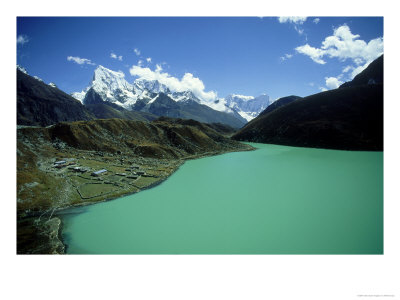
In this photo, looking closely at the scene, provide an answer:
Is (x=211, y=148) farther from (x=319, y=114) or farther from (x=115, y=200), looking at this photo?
(x=319, y=114)

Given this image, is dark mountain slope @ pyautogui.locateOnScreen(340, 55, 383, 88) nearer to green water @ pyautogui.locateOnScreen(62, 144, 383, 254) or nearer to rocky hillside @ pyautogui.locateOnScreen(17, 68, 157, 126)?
green water @ pyautogui.locateOnScreen(62, 144, 383, 254)

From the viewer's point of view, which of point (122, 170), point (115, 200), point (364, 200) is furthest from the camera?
point (122, 170)

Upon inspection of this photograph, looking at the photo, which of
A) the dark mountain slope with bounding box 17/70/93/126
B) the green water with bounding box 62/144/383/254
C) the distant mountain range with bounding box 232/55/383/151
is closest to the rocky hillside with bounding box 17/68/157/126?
the dark mountain slope with bounding box 17/70/93/126

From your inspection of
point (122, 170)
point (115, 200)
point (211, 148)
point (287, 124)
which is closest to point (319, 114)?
point (287, 124)

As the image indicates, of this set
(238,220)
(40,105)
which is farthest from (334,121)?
(40,105)

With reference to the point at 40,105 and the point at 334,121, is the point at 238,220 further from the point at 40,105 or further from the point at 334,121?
the point at 40,105

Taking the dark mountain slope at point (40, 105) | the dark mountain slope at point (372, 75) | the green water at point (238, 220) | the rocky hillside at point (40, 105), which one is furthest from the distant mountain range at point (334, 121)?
the dark mountain slope at point (40, 105)
